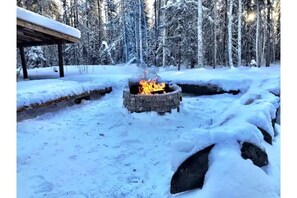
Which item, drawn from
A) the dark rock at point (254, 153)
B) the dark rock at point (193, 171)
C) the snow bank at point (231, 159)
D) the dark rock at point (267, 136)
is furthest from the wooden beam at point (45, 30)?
the dark rock at point (254, 153)

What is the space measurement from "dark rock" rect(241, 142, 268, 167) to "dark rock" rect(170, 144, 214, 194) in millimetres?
387

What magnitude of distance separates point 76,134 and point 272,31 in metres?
26.4

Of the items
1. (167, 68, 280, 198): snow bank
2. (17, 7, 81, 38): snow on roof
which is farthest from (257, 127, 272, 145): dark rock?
(17, 7, 81, 38): snow on roof

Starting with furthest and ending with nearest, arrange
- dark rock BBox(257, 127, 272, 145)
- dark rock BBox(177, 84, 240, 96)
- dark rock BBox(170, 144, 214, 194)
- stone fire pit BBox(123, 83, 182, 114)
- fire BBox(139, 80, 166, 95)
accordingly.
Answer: dark rock BBox(177, 84, 240, 96) → fire BBox(139, 80, 166, 95) → stone fire pit BBox(123, 83, 182, 114) → dark rock BBox(257, 127, 272, 145) → dark rock BBox(170, 144, 214, 194)

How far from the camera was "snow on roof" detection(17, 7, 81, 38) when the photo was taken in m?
9.54

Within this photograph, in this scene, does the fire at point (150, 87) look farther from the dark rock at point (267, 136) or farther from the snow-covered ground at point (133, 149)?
the dark rock at point (267, 136)

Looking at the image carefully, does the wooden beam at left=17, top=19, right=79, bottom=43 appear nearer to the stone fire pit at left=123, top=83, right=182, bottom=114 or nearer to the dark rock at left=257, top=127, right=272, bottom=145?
the stone fire pit at left=123, top=83, right=182, bottom=114

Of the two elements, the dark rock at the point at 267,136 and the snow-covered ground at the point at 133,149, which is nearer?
the snow-covered ground at the point at 133,149

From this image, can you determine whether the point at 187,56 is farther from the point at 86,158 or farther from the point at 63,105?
the point at 86,158

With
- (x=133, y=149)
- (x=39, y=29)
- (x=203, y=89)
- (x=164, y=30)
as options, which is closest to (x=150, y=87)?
(x=133, y=149)

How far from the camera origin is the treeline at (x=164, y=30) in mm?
21312

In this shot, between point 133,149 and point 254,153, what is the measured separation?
2.73 metres

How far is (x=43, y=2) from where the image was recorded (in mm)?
22906

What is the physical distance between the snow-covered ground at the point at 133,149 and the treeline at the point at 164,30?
13238 millimetres
